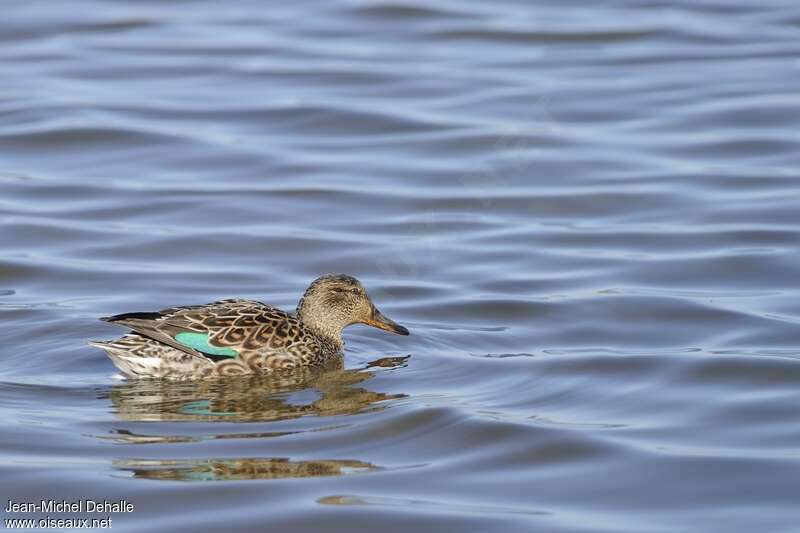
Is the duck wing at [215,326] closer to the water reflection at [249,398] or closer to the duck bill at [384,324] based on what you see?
the water reflection at [249,398]

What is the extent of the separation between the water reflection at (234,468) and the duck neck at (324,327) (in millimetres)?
2698

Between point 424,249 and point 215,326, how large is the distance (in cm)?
354

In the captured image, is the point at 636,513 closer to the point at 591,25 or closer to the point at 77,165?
the point at 77,165

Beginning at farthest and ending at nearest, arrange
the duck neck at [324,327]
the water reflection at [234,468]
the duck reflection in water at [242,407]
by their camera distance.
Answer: the duck neck at [324,327] < the duck reflection in water at [242,407] < the water reflection at [234,468]

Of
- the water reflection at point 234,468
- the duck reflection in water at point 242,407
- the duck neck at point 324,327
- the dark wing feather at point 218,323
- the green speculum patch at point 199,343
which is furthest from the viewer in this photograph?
the duck neck at point 324,327

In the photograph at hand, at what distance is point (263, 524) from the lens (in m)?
7.43

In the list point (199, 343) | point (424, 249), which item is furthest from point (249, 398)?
point (424, 249)

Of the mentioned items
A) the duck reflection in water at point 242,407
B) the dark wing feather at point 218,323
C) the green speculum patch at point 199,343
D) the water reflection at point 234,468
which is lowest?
the water reflection at point 234,468

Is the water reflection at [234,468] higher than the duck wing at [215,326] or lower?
lower

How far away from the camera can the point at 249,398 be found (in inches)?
378

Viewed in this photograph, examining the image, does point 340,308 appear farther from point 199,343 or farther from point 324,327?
point 199,343

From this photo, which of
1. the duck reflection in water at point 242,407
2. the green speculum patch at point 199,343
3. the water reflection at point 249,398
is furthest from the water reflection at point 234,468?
the green speculum patch at point 199,343

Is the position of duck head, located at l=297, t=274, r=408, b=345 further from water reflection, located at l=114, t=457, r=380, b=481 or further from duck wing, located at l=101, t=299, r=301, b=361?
water reflection, located at l=114, t=457, r=380, b=481

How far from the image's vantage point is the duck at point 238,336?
9.81 metres
